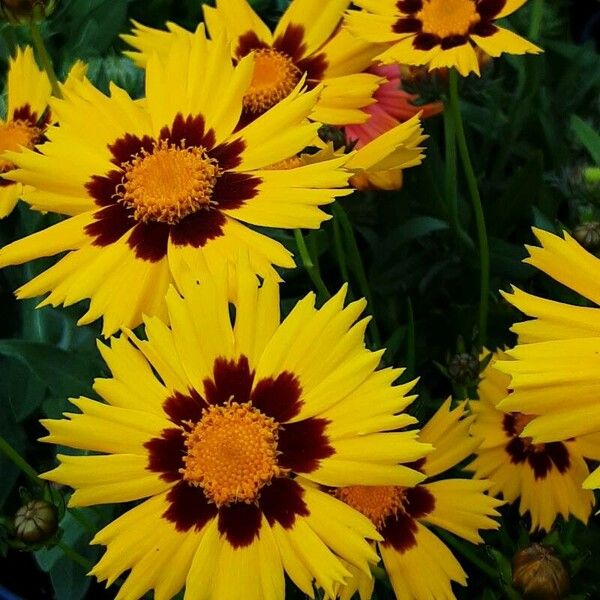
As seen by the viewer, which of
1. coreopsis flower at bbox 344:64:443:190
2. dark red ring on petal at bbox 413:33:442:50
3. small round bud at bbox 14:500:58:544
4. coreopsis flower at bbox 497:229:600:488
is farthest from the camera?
coreopsis flower at bbox 344:64:443:190

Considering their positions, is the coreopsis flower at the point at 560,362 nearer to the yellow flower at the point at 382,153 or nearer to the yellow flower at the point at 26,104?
the yellow flower at the point at 382,153

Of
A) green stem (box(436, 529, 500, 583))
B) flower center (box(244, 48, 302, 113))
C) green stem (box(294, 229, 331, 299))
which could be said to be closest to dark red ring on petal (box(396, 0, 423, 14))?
flower center (box(244, 48, 302, 113))

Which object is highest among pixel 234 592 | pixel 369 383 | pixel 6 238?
pixel 369 383

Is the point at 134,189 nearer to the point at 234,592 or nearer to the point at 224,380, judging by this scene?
the point at 224,380

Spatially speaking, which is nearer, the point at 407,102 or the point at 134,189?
the point at 134,189

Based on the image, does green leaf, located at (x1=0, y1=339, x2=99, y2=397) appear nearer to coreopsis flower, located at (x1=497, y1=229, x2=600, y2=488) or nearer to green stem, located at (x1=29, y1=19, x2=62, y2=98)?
green stem, located at (x1=29, y1=19, x2=62, y2=98)

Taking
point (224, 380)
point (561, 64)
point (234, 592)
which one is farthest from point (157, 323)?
point (561, 64)

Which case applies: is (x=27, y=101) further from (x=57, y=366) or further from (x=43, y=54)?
(x=57, y=366)

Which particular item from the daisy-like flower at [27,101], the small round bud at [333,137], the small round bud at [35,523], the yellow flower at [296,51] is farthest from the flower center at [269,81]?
the small round bud at [35,523]
